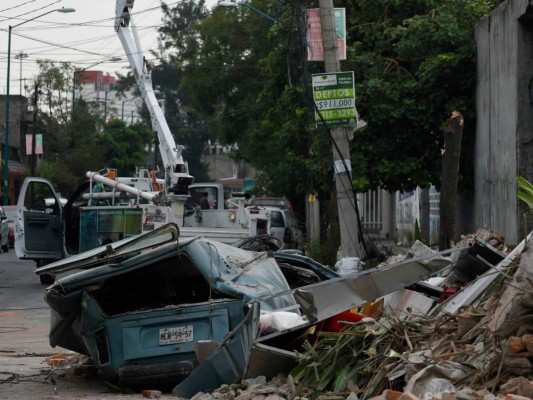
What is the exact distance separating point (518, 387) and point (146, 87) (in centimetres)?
2443

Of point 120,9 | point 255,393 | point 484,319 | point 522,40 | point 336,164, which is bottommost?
point 255,393

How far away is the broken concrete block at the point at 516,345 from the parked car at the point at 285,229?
29.5m

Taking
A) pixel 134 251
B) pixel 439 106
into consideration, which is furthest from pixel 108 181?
pixel 134 251

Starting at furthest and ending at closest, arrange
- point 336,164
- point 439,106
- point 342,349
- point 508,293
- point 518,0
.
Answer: point 439,106, point 336,164, point 518,0, point 342,349, point 508,293

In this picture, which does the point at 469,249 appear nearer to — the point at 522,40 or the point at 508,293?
the point at 508,293

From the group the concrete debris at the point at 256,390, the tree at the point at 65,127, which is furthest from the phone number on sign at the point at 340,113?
the tree at the point at 65,127

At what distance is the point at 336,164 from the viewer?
17031 mm

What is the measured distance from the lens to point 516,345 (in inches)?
268

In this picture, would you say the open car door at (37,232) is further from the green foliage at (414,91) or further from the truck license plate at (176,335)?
the truck license plate at (176,335)

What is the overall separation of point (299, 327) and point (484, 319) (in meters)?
1.81

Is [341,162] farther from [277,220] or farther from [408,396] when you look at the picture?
[277,220]

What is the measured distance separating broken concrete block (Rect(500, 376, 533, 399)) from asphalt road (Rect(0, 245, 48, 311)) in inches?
563

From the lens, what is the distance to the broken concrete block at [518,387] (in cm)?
631

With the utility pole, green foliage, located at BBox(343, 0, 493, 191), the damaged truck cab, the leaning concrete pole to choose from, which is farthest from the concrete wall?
the utility pole
